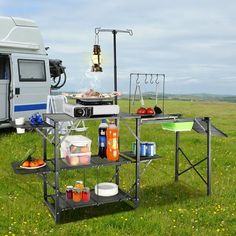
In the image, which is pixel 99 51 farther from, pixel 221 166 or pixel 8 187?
pixel 221 166

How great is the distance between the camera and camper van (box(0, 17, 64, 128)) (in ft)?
37.4

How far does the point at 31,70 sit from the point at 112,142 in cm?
748

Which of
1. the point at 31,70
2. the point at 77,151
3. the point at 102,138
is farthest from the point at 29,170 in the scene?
the point at 31,70

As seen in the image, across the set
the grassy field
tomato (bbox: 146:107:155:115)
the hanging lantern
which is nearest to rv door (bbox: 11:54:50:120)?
the grassy field

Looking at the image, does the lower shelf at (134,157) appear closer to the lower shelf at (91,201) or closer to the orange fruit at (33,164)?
the lower shelf at (91,201)

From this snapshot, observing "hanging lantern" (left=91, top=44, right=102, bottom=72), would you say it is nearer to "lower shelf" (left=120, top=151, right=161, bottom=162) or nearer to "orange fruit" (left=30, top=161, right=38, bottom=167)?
"lower shelf" (left=120, top=151, right=161, bottom=162)

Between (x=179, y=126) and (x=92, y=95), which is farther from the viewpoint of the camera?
(x=179, y=126)

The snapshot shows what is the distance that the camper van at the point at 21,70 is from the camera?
11406 millimetres

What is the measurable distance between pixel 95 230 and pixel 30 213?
1.17 metres

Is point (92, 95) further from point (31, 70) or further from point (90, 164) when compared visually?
point (31, 70)

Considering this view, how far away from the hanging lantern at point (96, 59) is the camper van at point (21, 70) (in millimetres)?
6323

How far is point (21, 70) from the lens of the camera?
11.6 metres

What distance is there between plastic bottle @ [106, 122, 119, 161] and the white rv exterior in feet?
22.8

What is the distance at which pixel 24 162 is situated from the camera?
5.28 metres
